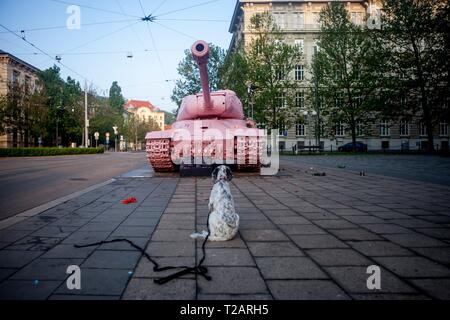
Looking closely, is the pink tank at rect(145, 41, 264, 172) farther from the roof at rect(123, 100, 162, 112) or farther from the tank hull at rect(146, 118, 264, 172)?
the roof at rect(123, 100, 162, 112)

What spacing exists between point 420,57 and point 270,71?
47.0 feet

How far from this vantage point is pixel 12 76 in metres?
45.7

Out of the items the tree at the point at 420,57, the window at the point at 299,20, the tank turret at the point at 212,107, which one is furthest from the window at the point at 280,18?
the tank turret at the point at 212,107

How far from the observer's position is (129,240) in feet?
10.1

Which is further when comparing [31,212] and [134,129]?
[134,129]

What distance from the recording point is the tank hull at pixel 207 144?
29.7 feet

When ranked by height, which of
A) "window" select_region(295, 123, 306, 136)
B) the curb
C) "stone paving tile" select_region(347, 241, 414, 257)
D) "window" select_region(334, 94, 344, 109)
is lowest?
"stone paving tile" select_region(347, 241, 414, 257)

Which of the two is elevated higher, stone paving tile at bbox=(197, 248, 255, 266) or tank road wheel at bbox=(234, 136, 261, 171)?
tank road wheel at bbox=(234, 136, 261, 171)

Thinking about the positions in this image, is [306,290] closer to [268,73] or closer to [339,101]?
[268,73]

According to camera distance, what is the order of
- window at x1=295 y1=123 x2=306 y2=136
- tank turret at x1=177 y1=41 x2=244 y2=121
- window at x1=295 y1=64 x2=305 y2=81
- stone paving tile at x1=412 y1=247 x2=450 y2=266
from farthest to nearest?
1. window at x1=295 y1=64 x2=305 y2=81
2. window at x1=295 y1=123 x2=306 y2=136
3. tank turret at x1=177 y1=41 x2=244 y2=121
4. stone paving tile at x1=412 y1=247 x2=450 y2=266

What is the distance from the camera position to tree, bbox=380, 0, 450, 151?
2689 cm

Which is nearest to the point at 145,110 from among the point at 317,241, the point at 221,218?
the point at 221,218

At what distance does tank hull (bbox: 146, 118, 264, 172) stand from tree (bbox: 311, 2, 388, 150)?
26.0 meters

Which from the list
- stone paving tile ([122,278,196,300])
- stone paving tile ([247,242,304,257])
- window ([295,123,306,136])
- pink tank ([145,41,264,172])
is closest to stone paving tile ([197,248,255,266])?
stone paving tile ([247,242,304,257])
